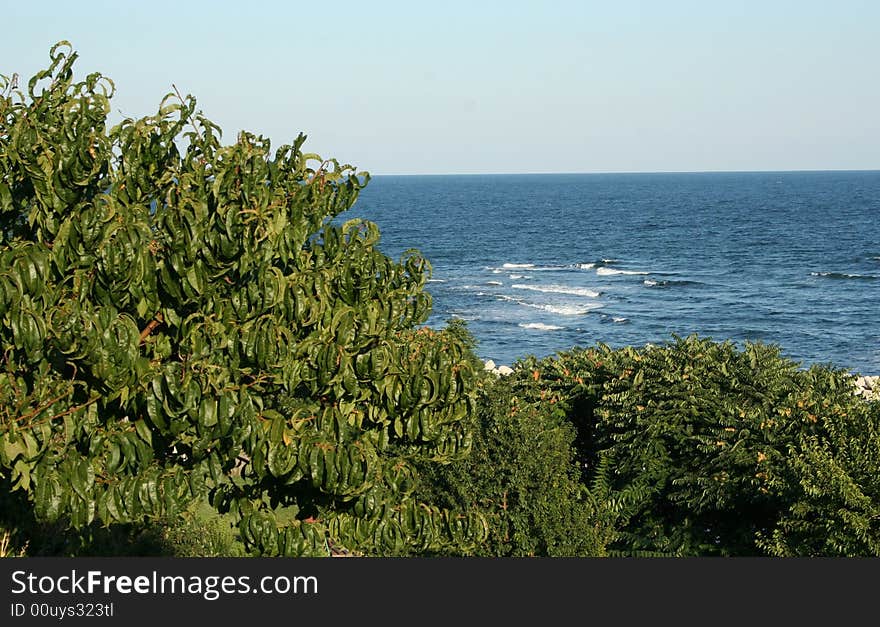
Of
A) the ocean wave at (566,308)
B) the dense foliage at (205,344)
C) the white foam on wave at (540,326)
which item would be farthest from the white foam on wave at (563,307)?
the dense foliage at (205,344)

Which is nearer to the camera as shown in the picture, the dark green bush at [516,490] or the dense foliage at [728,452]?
the dense foliage at [728,452]

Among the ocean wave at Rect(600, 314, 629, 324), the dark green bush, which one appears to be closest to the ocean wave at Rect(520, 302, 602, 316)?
the ocean wave at Rect(600, 314, 629, 324)

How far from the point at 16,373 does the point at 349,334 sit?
8.43 feet

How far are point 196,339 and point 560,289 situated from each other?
62713 millimetres

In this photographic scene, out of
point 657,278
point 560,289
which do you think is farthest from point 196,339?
point 657,278

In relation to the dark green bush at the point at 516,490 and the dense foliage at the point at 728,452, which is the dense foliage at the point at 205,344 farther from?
the dark green bush at the point at 516,490

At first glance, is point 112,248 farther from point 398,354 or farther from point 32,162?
point 398,354

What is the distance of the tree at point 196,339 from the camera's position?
691cm

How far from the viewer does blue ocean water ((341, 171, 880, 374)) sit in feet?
171

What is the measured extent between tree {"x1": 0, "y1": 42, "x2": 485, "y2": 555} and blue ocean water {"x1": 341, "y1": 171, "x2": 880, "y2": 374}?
12626mm

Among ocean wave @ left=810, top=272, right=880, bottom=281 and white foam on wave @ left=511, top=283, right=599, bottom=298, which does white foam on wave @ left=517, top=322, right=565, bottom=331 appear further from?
ocean wave @ left=810, top=272, right=880, bottom=281

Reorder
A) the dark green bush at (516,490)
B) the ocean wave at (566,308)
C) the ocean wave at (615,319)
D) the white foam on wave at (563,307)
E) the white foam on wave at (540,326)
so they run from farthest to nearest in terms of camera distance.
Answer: the white foam on wave at (563,307), the ocean wave at (566,308), the ocean wave at (615,319), the white foam on wave at (540,326), the dark green bush at (516,490)

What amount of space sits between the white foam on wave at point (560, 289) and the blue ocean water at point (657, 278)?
21cm

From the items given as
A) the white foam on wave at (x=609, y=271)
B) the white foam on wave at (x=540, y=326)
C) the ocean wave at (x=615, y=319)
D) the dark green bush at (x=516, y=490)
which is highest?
the dark green bush at (x=516, y=490)
